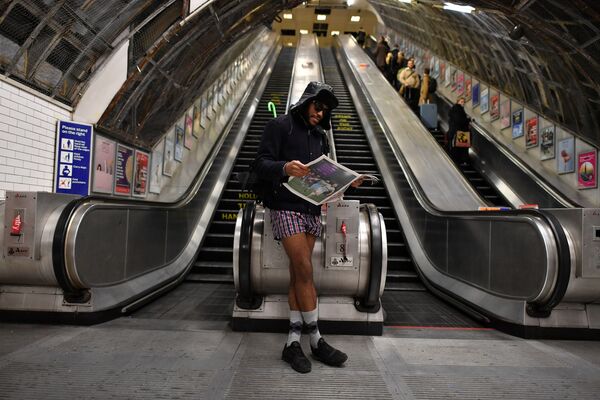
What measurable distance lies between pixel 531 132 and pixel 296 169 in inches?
277

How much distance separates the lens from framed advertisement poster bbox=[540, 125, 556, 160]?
6844 millimetres

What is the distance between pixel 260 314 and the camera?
122 inches

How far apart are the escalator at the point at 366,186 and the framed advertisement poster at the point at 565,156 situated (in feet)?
10.0

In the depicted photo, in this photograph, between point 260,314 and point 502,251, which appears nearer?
point 260,314

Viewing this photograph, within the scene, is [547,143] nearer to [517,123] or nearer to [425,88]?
[517,123]

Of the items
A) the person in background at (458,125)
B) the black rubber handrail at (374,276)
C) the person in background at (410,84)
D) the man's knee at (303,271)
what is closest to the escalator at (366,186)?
the black rubber handrail at (374,276)

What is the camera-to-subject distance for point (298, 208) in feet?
8.27

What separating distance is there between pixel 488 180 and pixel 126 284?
7206 mm

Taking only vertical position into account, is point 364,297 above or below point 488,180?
below

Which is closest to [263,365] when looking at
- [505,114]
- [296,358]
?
[296,358]

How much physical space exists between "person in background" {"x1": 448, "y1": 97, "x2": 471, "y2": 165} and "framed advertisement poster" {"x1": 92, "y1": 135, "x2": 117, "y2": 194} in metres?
6.68

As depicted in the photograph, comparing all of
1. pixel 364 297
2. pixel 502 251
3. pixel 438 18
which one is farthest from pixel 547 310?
pixel 438 18

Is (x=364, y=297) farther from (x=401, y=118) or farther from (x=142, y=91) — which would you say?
(x=401, y=118)

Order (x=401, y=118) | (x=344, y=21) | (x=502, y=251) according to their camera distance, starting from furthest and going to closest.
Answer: (x=344, y=21) < (x=401, y=118) < (x=502, y=251)
